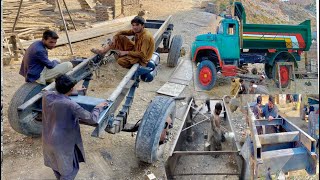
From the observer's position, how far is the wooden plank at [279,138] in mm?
4996

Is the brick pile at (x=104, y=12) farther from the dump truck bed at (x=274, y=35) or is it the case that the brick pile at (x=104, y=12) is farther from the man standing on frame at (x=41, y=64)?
the man standing on frame at (x=41, y=64)

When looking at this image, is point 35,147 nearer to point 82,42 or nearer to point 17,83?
point 17,83

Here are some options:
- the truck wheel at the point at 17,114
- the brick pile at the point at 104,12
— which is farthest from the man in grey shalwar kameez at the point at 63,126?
the brick pile at the point at 104,12

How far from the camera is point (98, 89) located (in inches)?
326

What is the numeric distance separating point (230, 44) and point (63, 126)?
16.9 feet

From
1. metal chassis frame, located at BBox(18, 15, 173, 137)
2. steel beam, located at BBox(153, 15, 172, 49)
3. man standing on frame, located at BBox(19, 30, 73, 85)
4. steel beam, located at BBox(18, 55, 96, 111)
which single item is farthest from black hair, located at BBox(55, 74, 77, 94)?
steel beam, located at BBox(153, 15, 172, 49)

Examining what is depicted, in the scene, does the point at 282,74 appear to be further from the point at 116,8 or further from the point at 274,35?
the point at 116,8

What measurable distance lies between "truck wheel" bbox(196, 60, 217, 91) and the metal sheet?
52 centimetres

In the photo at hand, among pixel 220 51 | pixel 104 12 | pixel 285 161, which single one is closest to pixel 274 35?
pixel 220 51

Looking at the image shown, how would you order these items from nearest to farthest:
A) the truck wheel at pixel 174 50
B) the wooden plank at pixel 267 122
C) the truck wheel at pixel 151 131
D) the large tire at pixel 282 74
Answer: the truck wheel at pixel 151 131 → the wooden plank at pixel 267 122 → the large tire at pixel 282 74 → the truck wheel at pixel 174 50

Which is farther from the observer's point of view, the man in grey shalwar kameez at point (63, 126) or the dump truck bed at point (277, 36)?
the dump truck bed at point (277, 36)

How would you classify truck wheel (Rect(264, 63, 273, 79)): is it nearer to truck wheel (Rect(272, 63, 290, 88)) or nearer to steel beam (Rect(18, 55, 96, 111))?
truck wheel (Rect(272, 63, 290, 88))

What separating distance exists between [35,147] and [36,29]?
688 cm

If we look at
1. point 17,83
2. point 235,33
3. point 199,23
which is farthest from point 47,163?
point 199,23
